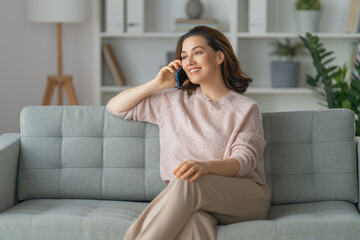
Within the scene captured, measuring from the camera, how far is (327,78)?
3539mm

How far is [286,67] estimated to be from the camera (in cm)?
443

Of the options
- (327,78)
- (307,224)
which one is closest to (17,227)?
(307,224)

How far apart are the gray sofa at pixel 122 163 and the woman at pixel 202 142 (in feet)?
0.38

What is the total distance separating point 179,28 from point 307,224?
99.8 inches

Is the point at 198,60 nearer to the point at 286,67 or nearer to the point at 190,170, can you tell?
the point at 190,170

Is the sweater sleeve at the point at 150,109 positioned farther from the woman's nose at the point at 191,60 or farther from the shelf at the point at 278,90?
the shelf at the point at 278,90

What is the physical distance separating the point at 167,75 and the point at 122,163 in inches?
16.3

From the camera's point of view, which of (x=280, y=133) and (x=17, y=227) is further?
(x=280, y=133)

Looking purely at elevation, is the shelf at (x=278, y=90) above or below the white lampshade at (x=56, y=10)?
below

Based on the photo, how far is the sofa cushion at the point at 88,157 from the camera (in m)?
2.52

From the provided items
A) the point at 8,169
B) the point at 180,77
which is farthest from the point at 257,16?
the point at 8,169

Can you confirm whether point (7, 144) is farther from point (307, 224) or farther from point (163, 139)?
point (307, 224)

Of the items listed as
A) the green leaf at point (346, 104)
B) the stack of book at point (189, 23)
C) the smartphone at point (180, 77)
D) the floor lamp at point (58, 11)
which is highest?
the floor lamp at point (58, 11)

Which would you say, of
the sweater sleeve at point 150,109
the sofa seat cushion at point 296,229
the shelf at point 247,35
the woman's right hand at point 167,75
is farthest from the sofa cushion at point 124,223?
the shelf at point 247,35
